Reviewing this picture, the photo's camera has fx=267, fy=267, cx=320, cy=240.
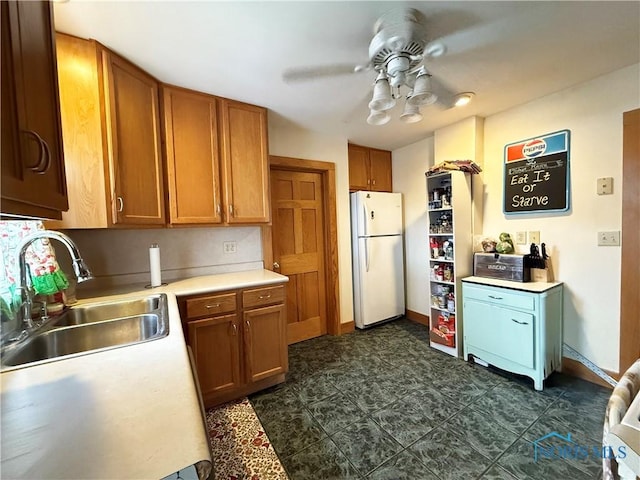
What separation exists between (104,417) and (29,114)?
788 millimetres

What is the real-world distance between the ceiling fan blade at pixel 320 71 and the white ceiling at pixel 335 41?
0.04 meters

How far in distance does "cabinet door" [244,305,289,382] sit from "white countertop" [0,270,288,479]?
3.47 feet

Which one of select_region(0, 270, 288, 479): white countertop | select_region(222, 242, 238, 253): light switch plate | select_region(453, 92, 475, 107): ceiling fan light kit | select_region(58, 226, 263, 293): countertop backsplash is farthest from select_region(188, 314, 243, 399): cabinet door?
select_region(453, 92, 475, 107): ceiling fan light kit

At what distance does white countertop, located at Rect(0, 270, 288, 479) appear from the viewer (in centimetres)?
50

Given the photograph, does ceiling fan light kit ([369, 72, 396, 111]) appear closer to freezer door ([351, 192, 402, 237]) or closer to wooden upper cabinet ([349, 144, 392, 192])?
freezer door ([351, 192, 402, 237])

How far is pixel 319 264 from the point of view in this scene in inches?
123

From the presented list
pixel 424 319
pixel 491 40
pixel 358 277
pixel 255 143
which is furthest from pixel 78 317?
pixel 424 319

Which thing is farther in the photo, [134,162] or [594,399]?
[594,399]

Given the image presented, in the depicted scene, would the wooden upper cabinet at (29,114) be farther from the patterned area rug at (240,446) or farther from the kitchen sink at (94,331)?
the patterned area rug at (240,446)

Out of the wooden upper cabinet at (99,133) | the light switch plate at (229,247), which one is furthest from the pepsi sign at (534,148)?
the wooden upper cabinet at (99,133)

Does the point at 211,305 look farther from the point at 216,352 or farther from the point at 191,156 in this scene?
the point at 191,156

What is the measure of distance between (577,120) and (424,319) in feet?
7.90

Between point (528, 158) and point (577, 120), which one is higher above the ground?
point (577, 120)

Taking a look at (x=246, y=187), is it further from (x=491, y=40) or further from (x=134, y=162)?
(x=491, y=40)
